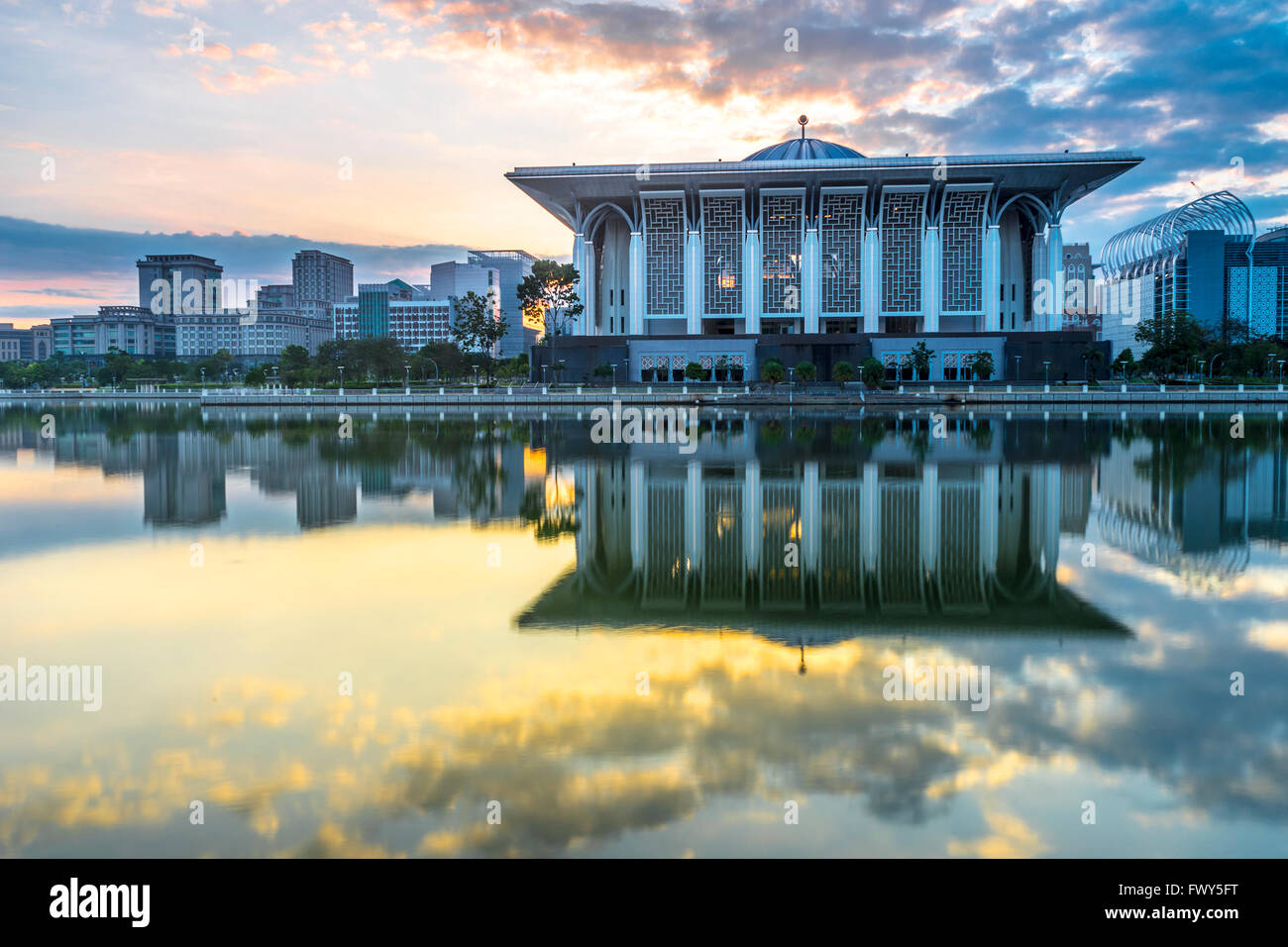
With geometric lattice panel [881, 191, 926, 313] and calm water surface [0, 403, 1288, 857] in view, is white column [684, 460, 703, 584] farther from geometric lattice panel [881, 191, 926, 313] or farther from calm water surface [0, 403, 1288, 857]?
geometric lattice panel [881, 191, 926, 313]

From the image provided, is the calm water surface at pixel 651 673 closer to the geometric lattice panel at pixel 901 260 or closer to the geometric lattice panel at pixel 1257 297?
the geometric lattice panel at pixel 901 260

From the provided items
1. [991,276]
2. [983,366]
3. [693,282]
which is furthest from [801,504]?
[991,276]

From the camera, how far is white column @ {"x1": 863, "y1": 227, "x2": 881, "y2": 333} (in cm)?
7400

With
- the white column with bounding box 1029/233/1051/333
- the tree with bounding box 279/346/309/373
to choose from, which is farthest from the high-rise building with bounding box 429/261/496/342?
the white column with bounding box 1029/233/1051/333

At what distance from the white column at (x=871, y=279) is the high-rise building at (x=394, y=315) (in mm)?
109524

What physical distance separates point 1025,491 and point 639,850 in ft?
49.6

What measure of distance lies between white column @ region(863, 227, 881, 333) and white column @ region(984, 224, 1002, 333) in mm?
8572

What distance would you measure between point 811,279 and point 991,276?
47.4ft

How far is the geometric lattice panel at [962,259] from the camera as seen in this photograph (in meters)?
74.3

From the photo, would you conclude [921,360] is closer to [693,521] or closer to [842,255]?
[842,255]

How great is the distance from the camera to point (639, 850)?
4512 mm

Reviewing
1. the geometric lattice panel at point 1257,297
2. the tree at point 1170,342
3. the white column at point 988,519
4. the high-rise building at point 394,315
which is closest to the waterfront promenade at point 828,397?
the tree at point 1170,342
